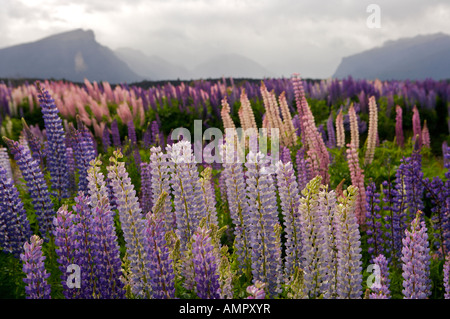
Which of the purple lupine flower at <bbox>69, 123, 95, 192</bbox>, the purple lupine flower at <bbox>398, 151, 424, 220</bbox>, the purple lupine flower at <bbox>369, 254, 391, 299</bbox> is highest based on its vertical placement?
the purple lupine flower at <bbox>69, 123, 95, 192</bbox>

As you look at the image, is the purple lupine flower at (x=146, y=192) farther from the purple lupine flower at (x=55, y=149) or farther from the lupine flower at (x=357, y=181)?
the lupine flower at (x=357, y=181)

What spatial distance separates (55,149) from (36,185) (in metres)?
0.85

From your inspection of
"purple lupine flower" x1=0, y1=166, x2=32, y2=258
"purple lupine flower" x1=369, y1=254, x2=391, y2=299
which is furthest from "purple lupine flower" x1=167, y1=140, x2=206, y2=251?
"purple lupine flower" x1=0, y1=166, x2=32, y2=258

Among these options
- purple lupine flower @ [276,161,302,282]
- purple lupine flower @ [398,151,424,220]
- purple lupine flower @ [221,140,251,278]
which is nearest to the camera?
purple lupine flower @ [276,161,302,282]

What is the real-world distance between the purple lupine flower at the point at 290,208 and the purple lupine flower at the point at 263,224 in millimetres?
85

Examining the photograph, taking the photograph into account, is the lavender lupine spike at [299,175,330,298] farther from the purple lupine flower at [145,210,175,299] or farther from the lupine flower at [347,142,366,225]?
the lupine flower at [347,142,366,225]

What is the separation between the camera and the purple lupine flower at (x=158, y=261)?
7.55 feet

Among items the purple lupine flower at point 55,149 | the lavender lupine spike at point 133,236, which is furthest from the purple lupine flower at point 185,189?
the purple lupine flower at point 55,149

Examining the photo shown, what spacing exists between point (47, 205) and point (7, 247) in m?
0.51

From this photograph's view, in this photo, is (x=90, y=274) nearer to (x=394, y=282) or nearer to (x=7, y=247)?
(x=7, y=247)

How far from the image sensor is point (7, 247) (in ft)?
12.3

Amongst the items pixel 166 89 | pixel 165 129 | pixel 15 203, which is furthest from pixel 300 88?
pixel 166 89

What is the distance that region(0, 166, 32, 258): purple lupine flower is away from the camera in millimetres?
3650

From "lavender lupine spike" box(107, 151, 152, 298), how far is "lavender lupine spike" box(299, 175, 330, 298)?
101 centimetres
